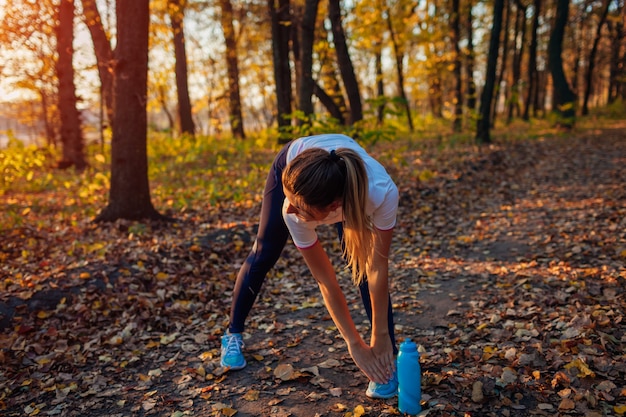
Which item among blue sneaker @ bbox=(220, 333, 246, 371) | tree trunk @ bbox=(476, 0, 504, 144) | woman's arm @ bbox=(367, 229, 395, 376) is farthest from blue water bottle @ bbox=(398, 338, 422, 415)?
tree trunk @ bbox=(476, 0, 504, 144)

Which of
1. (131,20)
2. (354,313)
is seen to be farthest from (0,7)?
(354,313)

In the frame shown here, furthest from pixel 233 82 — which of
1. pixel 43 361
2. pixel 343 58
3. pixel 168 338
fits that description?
pixel 43 361

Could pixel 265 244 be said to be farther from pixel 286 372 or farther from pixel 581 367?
pixel 581 367

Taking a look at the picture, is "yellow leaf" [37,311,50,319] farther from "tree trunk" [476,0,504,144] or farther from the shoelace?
"tree trunk" [476,0,504,144]

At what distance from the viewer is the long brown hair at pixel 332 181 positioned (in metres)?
2.27

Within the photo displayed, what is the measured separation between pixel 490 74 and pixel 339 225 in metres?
11.3

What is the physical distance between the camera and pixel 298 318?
4.68 meters

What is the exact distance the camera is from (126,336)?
4.31m

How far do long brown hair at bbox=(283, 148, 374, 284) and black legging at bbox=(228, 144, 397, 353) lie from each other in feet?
2.24

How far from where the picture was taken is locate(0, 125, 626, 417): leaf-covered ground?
3232mm

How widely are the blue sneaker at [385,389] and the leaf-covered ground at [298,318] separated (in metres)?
0.06

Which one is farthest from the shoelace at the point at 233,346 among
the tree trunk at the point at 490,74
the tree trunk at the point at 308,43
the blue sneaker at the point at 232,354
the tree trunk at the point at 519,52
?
the tree trunk at the point at 519,52

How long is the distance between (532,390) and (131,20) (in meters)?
6.62

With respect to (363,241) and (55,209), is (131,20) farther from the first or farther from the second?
(363,241)
